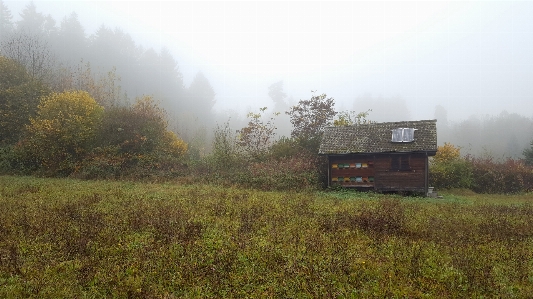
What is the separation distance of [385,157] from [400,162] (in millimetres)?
1157

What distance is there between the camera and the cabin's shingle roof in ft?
77.3

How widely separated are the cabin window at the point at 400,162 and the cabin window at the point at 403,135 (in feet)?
4.24

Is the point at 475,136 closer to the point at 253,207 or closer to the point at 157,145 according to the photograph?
the point at 157,145

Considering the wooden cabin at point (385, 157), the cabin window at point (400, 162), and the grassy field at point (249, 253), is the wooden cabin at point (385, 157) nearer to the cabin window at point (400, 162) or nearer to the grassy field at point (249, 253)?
the cabin window at point (400, 162)

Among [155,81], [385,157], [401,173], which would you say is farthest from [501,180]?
[155,81]

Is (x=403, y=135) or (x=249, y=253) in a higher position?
(x=403, y=135)

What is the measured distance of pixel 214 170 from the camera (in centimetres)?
2745

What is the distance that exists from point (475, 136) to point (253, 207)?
88057 millimetres

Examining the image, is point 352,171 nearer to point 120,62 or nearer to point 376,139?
point 376,139

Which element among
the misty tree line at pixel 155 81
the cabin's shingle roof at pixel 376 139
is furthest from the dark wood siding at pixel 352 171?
the misty tree line at pixel 155 81

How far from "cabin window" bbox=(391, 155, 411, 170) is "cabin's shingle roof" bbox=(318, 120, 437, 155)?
0.76m

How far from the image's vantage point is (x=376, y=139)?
2509 centimetres

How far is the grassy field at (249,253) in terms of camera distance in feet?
20.1

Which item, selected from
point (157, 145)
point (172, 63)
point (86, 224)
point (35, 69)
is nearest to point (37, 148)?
point (157, 145)
